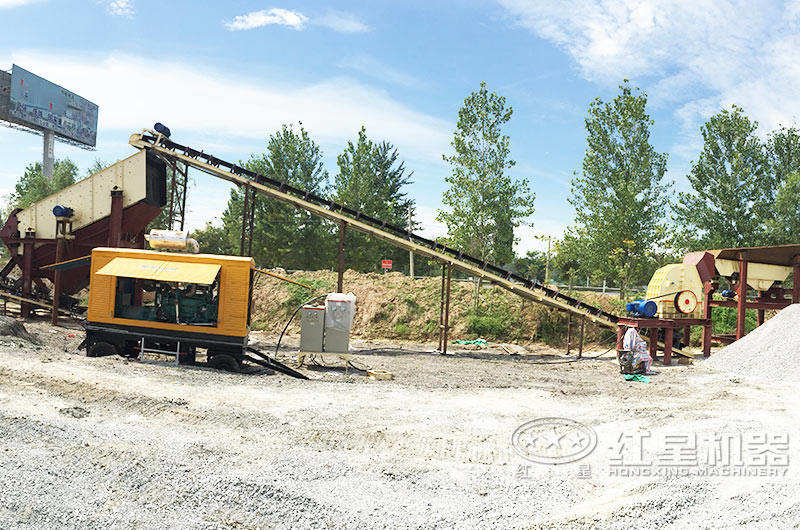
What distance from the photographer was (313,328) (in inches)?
573

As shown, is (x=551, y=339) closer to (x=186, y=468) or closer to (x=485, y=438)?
(x=485, y=438)

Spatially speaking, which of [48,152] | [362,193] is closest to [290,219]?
[362,193]

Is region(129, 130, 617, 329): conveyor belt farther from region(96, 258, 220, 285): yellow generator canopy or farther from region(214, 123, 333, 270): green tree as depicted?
region(214, 123, 333, 270): green tree

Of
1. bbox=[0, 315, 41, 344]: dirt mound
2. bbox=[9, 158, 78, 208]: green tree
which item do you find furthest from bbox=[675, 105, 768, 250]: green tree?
bbox=[9, 158, 78, 208]: green tree

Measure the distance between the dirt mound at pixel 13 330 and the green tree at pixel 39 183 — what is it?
39.2 meters

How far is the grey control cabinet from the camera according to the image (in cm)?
1455

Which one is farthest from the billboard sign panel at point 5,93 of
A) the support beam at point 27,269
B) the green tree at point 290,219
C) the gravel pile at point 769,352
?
the gravel pile at point 769,352

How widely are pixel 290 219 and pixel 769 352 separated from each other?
28775mm

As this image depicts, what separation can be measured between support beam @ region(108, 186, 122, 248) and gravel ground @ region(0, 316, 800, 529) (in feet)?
29.5

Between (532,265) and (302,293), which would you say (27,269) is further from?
(532,265)

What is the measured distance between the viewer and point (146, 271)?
13.4 m

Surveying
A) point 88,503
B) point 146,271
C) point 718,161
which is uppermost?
point 718,161

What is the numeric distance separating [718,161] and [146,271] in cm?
3014

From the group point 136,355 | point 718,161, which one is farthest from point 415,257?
point 136,355
